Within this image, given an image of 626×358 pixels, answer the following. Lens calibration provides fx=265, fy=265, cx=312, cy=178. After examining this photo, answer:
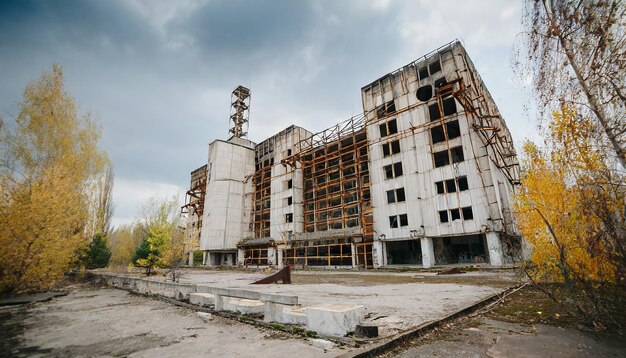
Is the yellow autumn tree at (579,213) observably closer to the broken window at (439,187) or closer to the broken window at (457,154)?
the broken window at (439,187)

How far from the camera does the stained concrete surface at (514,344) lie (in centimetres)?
346

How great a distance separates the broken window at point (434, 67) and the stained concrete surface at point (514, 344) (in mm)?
27549

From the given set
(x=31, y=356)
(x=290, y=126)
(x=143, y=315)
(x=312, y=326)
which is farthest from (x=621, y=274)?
(x=290, y=126)

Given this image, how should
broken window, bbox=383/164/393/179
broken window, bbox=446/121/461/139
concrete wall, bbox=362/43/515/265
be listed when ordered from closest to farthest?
concrete wall, bbox=362/43/515/265 → broken window, bbox=446/121/461/139 → broken window, bbox=383/164/393/179

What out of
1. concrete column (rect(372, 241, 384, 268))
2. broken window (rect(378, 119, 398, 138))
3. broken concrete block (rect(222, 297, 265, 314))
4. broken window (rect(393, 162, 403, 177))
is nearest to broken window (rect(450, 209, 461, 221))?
broken window (rect(393, 162, 403, 177))

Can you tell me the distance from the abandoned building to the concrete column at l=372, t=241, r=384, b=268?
0.10m

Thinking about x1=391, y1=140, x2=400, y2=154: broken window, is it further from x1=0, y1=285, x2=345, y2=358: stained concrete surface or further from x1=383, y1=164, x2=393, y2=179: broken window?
x1=0, y1=285, x2=345, y2=358: stained concrete surface

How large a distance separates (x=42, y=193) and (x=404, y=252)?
3087cm

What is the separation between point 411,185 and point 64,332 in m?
25.6

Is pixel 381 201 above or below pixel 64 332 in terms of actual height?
above

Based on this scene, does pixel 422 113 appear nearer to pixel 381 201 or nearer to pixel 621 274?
pixel 381 201

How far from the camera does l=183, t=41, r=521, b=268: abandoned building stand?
76.8 ft

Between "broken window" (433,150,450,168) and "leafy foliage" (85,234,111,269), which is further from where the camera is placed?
"leafy foliage" (85,234,111,269)

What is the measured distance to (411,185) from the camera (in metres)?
26.1
